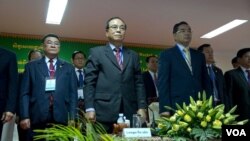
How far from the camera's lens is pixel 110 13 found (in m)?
5.71

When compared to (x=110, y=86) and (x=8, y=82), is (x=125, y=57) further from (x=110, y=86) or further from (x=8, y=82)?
(x=8, y=82)

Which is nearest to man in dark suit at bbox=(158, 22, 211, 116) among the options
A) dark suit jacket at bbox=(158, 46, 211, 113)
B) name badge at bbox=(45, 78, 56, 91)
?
dark suit jacket at bbox=(158, 46, 211, 113)

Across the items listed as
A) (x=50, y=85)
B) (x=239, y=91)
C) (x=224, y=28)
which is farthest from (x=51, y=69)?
(x=224, y=28)

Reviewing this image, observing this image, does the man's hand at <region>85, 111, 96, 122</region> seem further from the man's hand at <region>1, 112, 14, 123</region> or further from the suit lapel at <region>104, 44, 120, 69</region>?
the man's hand at <region>1, 112, 14, 123</region>

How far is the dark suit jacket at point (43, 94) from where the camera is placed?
2695 mm

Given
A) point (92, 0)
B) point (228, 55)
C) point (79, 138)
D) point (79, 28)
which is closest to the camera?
point (79, 138)

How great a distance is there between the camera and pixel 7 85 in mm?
2668

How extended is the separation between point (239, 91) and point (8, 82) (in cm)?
256

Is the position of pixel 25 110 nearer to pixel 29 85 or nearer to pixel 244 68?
pixel 29 85

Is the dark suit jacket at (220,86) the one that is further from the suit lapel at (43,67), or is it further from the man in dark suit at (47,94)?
the suit lapel at (43,67)

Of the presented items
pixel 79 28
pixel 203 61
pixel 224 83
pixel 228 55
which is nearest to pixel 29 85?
pixel 203 61

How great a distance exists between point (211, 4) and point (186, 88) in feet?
9.82

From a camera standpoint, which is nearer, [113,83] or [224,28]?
[113,83]

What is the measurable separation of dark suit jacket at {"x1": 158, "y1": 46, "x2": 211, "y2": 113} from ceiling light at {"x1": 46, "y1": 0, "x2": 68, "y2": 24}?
2.75 meters
